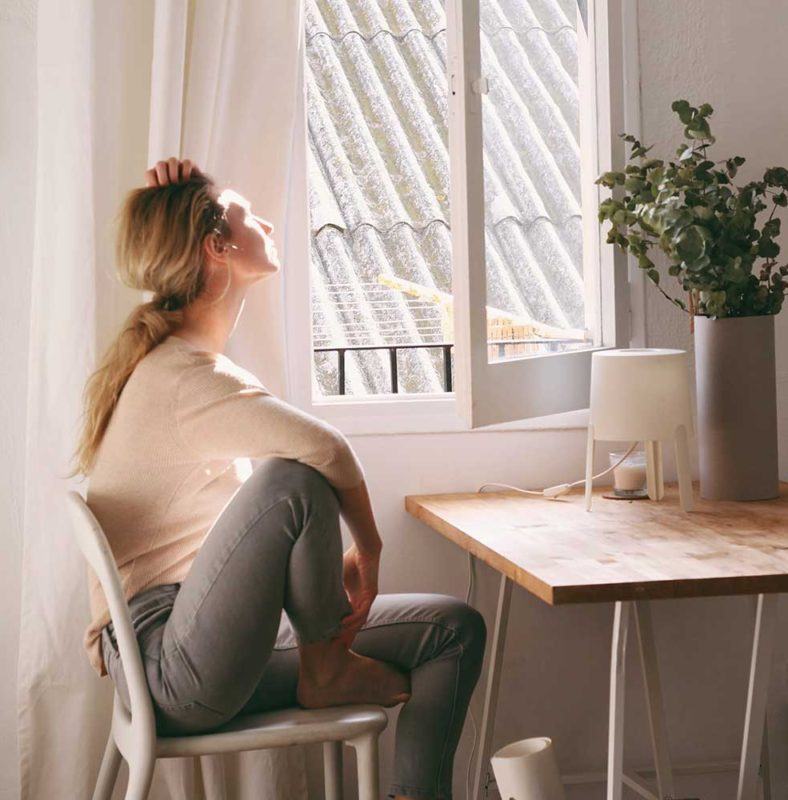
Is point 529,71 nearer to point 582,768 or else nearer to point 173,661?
point 173,661

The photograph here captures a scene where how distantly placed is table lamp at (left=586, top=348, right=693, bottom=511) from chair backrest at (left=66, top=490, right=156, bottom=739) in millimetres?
Answer: 864

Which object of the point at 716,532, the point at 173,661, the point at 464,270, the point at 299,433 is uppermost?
the point at 464,270

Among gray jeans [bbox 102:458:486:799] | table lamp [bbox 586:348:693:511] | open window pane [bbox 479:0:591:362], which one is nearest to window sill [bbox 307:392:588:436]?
open window pane [bbox 479:0:591:362]

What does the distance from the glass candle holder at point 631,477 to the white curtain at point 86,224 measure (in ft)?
2.70

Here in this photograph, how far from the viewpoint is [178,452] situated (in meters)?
1.66

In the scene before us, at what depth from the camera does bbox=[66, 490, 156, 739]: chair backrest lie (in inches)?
60.6

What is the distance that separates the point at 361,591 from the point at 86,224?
89 cm

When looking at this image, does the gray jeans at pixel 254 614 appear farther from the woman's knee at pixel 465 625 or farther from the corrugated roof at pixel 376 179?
the corrugated roof at pixel 376 179

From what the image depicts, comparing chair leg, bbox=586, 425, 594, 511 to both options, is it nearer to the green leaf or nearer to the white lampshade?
the white lampshade

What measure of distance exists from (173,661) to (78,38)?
1.19 meters

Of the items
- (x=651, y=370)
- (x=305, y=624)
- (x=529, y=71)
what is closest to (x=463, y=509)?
(x=651, y=370)

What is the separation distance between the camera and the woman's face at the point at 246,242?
1885mm

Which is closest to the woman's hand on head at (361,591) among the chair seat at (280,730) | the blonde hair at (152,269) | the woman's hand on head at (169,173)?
the chair seat at (280,730)

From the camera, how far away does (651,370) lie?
1.98 m
